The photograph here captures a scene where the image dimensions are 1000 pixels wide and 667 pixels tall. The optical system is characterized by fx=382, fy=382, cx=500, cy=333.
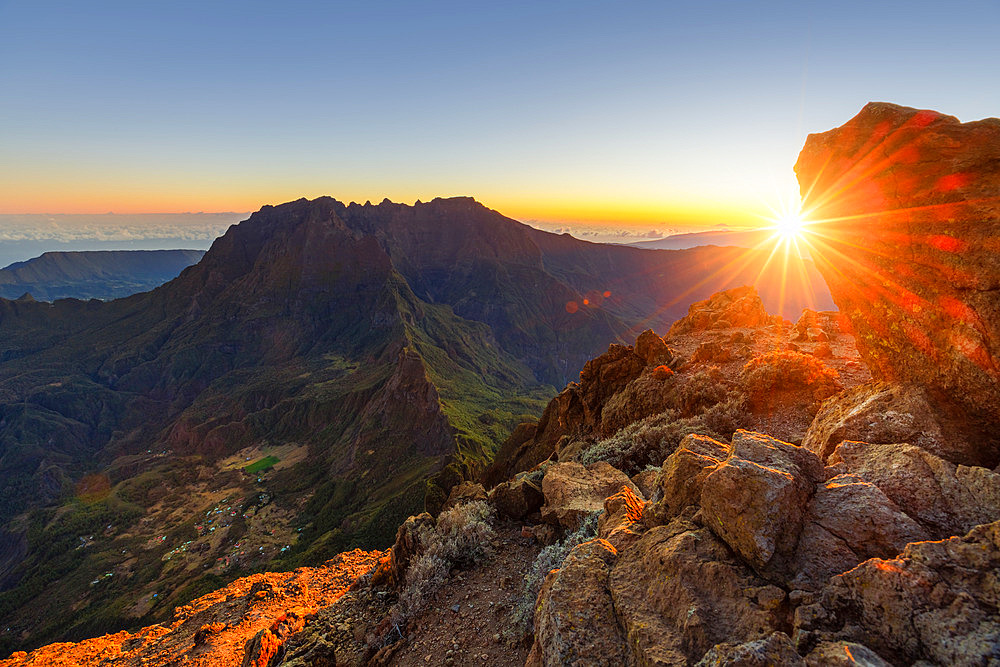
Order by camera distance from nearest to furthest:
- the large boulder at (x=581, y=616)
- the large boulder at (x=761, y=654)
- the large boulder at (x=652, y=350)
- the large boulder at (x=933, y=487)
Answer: the large boulder at (x=761, y=654), the large boulder at (x=933, y=487), the large boulder at (x=581, y=616), the large boulder at (x=652, y=350)

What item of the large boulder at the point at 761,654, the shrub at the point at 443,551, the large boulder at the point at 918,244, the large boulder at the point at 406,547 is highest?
the large boulder at the point at 918,244

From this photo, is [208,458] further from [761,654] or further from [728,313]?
[761,654]

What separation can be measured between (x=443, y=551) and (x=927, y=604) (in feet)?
37.5

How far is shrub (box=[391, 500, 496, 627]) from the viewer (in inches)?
448

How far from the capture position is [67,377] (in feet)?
616

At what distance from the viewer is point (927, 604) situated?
4141 mm

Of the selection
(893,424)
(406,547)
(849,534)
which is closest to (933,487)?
(849,534)

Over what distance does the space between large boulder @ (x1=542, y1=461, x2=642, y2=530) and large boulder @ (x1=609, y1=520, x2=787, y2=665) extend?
4868 millimetres

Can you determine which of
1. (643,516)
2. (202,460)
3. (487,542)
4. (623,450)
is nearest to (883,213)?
(643,516)

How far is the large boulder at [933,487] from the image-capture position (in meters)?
5.24

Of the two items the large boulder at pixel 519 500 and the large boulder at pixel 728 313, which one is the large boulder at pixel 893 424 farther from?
the large boulder at pixel 728 313

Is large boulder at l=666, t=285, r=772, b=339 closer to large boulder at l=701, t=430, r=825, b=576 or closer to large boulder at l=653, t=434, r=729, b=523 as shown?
large boulder at l=653, t=434, r=729, b=523

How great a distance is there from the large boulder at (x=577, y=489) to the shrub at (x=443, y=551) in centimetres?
225

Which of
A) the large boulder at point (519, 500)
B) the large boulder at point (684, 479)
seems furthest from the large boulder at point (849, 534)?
the large boulder at point (519, 500)
